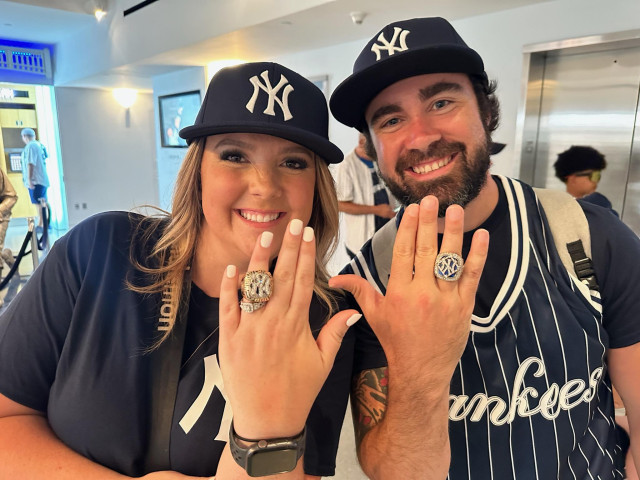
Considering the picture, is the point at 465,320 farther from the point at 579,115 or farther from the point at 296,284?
the point at 579,115

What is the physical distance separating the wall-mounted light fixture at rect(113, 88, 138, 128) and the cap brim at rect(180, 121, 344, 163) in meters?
10.2

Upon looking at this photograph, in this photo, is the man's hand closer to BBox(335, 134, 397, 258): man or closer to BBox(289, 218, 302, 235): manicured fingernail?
BBox(289, 218, 302, 235): manicured fingernail

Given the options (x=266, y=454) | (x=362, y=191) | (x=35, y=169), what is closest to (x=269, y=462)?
(x=266, y=454)

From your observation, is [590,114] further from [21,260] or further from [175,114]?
[21,260]

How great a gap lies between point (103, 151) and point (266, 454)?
1090 cm

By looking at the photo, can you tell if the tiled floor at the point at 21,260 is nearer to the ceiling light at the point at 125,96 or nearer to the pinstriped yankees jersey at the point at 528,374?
the ceiling light at the point at 125,96

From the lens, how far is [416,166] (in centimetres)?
124

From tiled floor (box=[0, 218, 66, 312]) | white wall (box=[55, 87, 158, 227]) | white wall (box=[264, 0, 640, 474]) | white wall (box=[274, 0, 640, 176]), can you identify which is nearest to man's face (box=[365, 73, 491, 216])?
white wall (box=[264, 0, 640, 474])

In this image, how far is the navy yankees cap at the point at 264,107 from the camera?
3.51 feet

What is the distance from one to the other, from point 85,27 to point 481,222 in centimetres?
891

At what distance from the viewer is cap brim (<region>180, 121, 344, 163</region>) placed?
1059 mm

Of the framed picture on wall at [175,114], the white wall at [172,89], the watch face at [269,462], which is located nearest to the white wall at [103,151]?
the white wall at [172,89]

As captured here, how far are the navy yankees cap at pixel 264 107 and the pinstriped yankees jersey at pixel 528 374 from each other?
631 mm

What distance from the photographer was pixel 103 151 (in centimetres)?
1023
